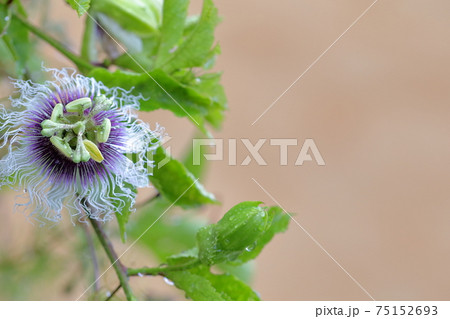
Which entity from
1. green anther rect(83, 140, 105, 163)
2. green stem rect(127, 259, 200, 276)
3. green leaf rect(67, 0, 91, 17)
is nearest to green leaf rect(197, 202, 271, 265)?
green stem rect(127, 259, 200, 276)

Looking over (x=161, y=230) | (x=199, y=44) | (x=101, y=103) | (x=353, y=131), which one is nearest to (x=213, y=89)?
(x=199, y=44)

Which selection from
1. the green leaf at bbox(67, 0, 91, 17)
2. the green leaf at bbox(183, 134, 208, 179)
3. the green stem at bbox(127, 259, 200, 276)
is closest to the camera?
the green leaf at bbox(67, 0, 91, 17)

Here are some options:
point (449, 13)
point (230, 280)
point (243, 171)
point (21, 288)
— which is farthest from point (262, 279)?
point (230, 280)

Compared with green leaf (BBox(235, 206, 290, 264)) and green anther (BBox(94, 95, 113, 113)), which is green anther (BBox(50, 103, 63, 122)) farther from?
green leaf (BBox(235, 206, 290, 264))

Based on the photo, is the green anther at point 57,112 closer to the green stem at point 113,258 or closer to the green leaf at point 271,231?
the green stem at point 113,258

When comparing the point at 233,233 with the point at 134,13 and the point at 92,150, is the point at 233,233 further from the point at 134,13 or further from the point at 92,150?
the point at 134,13

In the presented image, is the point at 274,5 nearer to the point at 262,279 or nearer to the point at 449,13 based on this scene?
the point at 449,13
